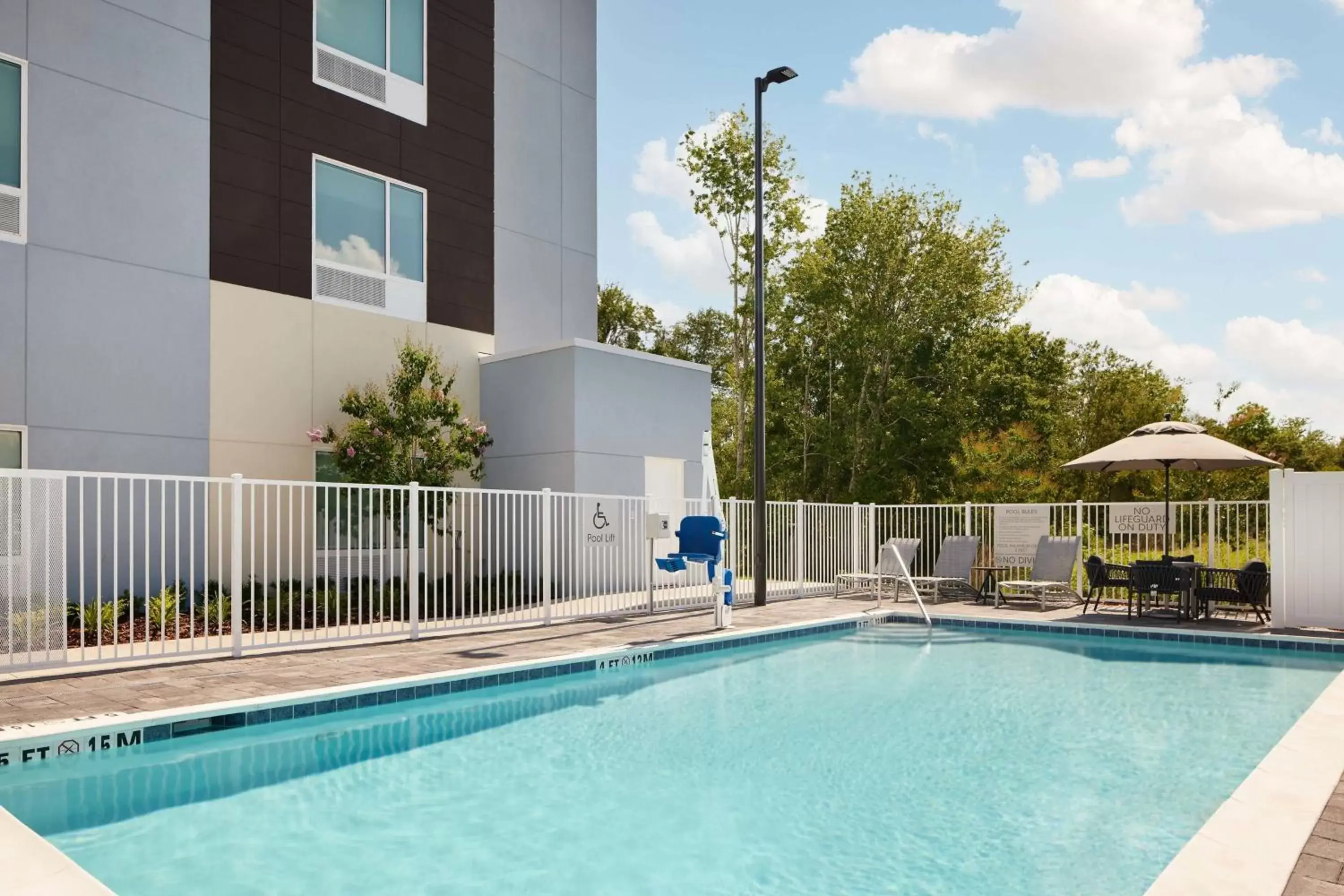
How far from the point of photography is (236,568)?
7695 millimetres

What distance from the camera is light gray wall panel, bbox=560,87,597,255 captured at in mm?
15992

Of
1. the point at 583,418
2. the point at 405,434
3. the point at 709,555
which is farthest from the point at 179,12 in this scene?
the point at 709,555

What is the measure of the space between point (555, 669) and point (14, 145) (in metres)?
7.98

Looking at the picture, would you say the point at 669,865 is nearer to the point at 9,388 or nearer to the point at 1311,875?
the point at 1311,875

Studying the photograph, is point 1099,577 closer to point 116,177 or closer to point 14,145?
point 116,177

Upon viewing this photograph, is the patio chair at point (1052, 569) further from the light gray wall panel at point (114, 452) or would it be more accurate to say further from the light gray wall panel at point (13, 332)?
the light gray wall panel at point (13, 332)

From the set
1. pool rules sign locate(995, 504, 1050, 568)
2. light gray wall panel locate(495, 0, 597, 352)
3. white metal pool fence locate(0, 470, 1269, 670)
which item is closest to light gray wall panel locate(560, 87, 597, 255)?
light gray wall panel locate(495, 0, 597, 352)

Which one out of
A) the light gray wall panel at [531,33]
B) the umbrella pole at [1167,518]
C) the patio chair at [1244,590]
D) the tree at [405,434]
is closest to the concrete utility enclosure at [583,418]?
the tree at [405,434]

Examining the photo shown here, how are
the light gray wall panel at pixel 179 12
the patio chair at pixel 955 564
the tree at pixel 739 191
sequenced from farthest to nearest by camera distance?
the tree at pixel 739 191 < the patio chair at pixel 955 564 < the light gray wall panel at pixel 179 12

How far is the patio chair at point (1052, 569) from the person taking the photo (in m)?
12.6

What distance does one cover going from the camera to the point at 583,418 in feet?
43.7

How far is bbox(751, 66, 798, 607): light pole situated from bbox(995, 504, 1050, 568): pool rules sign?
3666 mm

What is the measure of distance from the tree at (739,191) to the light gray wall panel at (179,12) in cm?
1233

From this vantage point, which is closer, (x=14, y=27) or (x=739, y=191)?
(x=14, y=27)
